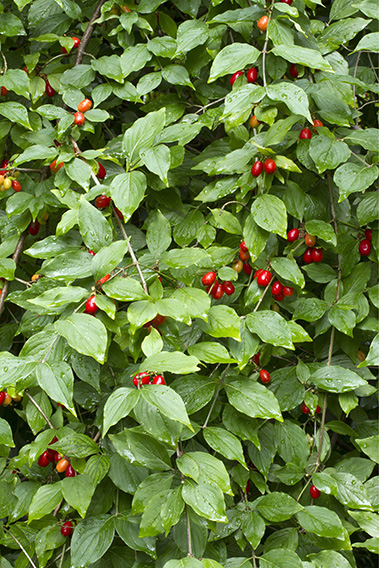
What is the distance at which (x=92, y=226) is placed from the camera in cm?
123

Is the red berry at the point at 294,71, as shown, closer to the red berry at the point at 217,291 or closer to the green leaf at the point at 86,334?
the red berry at the point at 217,291

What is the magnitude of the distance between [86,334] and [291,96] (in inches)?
31.3

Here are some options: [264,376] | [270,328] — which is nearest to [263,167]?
[270,328]

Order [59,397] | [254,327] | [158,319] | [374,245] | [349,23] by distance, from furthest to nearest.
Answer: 1. [349,23]
2. [374,245]
3. [254,327]
4. [158,319]
5. [59,397]

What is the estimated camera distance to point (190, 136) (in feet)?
4.85

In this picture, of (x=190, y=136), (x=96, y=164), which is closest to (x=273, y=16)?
(x=190, y=136)

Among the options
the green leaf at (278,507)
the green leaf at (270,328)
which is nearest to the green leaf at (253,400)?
the green leaf at (270,328)

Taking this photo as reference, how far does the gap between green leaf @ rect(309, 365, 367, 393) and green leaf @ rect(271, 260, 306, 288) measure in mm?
257

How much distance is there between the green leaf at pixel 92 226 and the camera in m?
1.23

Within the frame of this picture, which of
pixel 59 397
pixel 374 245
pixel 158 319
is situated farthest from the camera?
pixel 374 245

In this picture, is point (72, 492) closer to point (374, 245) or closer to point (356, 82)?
point (374, 245)

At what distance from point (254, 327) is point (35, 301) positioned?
0.55m

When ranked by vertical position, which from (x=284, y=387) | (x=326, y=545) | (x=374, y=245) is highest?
(x=374, y=245)

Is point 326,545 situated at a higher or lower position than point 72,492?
lower
